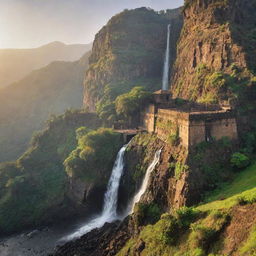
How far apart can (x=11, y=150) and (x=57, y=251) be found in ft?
186

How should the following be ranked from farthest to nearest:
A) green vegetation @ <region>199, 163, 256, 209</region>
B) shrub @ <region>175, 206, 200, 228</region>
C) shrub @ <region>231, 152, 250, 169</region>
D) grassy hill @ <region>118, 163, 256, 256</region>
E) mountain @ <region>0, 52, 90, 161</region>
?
1. mountain @ <region>0, 52, 90, 161</region>
2. shrub @ <region>231, 152, 250, 169</region>
3. shrub @ <region>175, 206, 200, 228</region>
4. green vegetation @ <region>199, 163, 256, 209</region>
5. grassy hill @ <region>118, 163, 256, 256</region>

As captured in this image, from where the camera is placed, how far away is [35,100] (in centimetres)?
10800

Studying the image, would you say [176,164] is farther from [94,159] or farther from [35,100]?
[35,100]

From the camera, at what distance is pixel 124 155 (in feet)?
124

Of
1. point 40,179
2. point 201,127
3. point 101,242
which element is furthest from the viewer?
point 40,179

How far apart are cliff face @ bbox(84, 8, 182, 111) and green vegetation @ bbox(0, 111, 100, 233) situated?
15.4m

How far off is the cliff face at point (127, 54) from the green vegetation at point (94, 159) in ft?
83.2

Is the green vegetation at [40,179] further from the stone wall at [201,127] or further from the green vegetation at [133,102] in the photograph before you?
the stone wall at [201,127]

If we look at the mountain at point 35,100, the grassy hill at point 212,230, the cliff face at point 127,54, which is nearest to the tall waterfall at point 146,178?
the grassy hill at point 212,230

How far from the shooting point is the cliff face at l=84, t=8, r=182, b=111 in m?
70.4

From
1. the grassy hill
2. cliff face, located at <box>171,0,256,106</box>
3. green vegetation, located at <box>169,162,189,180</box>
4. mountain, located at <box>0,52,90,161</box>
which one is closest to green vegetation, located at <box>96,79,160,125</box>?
cliff face, located at <box>171,0,256,106</box>

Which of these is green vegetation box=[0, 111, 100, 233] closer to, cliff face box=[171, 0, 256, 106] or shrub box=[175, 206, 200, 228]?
cliff face box=[171, 0, 256, 106]

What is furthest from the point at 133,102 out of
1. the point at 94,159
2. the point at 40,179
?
the point at 40,179

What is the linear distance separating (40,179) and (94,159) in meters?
13.5
